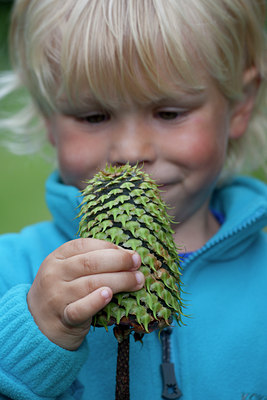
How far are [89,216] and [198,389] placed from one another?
908mm

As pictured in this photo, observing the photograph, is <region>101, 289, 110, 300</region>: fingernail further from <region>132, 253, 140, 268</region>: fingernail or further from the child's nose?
the child's nose

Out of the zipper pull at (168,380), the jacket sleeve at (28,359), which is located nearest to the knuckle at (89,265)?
the jacket sleeve at (28,359)

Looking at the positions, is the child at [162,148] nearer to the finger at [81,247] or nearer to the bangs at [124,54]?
the bangs at [124,54]

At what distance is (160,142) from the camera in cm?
200

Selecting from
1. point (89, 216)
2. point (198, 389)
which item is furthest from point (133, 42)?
point (198, 389)

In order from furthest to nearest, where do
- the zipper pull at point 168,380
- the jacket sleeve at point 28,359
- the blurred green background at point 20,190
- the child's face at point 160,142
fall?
1. the blurred green background at point 20,190
2. the child's face at point 160,142
3. the zipper pull at point 168,380
4. the jacket sleeve at point 28,359

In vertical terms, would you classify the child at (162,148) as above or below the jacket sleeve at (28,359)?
above

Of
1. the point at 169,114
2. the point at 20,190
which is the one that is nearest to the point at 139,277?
the point at 169,114

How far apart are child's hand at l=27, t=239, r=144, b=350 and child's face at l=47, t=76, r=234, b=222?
66 cm

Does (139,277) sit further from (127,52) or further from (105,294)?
(127,52)

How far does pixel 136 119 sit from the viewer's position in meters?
1.99

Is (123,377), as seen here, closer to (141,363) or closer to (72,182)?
(141,363)

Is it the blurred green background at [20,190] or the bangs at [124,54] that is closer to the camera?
the bangs at [124,54]

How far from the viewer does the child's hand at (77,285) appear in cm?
123
